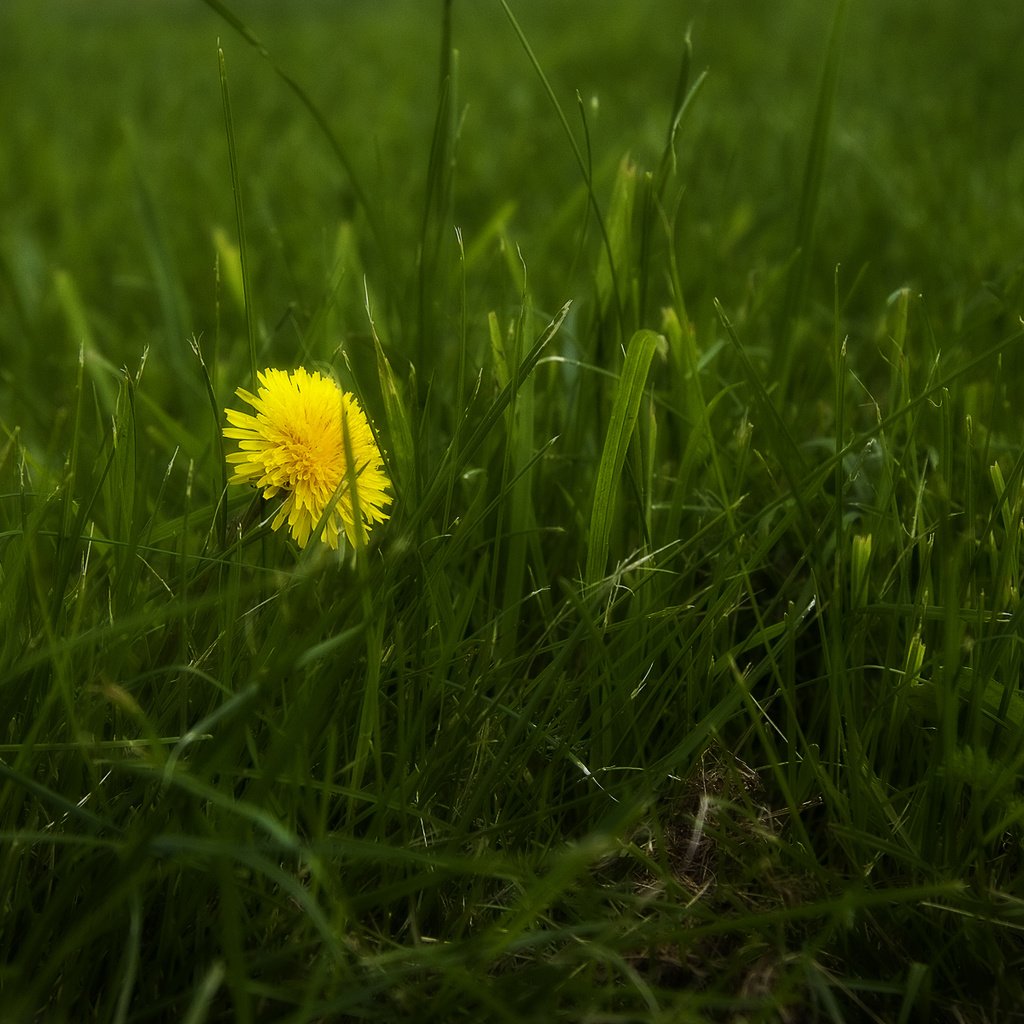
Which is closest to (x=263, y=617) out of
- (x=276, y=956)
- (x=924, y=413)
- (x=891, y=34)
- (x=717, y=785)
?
(x=276, y=956)

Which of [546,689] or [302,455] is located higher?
[302,455]

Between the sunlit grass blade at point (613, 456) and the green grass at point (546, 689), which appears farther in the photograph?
the sunlit grass blade at point (613, 456)

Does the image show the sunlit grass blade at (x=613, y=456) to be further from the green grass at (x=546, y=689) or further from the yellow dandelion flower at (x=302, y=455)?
the yellow dandelion flower at (x=302, y=455)

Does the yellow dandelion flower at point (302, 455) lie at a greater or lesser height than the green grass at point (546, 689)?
greater

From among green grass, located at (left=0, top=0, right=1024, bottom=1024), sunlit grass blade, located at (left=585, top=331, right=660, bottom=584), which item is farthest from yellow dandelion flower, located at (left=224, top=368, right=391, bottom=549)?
sunlit grass blade, located at (left=585, top=331, right=660, bottom=584)

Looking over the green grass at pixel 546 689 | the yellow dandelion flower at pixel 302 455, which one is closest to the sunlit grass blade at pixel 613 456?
the green grass at pixel 546 689

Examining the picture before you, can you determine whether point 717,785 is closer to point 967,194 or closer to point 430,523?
point 430,523

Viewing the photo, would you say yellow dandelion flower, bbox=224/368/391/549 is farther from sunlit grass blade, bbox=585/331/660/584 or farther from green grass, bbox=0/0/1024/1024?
sunlit grass blade, bbox=585/331/660/584

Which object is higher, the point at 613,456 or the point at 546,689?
the point at 613,456
